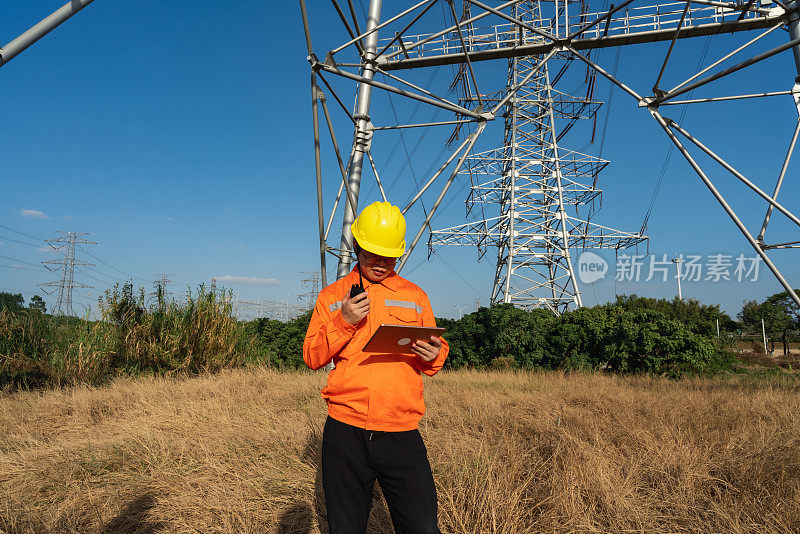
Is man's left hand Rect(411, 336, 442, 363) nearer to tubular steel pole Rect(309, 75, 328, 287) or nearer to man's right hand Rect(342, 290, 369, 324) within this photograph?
man's right hand Rect(342, 290, 369, 324)

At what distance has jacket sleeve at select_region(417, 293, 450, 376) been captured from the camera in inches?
82.0

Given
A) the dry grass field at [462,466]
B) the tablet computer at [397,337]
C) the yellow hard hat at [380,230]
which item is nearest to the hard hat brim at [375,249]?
the yellow hard hat at [380,230]

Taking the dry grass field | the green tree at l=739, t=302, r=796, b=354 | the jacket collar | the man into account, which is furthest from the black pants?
the green tree at l=739, t=302, r=796, b=354

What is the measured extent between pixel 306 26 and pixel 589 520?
222 inches

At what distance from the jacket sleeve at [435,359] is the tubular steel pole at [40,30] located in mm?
3310

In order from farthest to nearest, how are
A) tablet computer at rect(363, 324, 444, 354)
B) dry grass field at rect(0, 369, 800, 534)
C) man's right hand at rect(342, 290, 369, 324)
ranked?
1. dry grass field at rect(0, 369, 800, 534)
2. man's right hand at rect(342, 290, 369, 324)
3. tablet computer at rect(363, 324, 444, 354)

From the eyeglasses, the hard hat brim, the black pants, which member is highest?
the hard hat brim

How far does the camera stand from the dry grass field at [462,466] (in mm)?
3023

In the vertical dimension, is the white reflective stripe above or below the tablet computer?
above

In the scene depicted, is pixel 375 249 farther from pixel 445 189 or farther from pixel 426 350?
pixel 445 189

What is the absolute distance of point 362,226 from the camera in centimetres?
211

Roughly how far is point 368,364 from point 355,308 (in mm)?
292

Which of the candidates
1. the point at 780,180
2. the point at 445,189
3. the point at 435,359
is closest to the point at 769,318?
the point at 780,180

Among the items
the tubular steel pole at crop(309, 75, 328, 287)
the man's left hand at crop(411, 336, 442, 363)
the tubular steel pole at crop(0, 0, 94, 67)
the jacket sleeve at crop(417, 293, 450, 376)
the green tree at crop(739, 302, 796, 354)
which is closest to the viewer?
the man's left hand at crop(411, 336, 442, 363)
